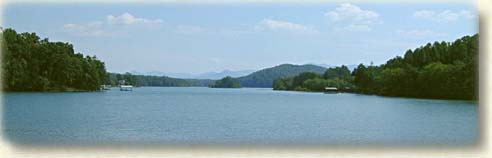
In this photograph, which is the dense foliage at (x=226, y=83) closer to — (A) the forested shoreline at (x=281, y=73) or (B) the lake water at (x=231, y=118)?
(A) the forested shoreline at (x=281, y=73)

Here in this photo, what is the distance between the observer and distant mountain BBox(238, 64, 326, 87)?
8.51 meters

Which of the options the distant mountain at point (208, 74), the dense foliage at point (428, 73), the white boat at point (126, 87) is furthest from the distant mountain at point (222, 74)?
the dense foliage at point (428, 73)

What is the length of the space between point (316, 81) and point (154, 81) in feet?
6.96

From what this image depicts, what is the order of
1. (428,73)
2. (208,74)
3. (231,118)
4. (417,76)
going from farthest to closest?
1. (428,73)
2. (417,76)
3. (231,118)
4. (208,74)

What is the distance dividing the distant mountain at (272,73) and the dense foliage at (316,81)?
0.08 metres

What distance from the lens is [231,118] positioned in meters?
9.73

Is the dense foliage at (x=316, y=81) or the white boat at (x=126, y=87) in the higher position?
the dense foliage at (x=316, y=81)

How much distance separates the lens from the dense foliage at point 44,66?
26.1 ft

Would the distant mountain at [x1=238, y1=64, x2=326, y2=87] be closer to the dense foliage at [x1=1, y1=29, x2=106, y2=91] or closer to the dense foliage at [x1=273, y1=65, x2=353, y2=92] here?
the dense foliage at [x1=273, y1=65, x2=353, y2=92]

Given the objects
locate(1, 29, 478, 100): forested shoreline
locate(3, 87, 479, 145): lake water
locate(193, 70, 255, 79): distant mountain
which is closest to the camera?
locate(3, 87, 479, 145): lake water

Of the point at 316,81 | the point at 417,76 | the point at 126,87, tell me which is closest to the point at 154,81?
the point at 126,87

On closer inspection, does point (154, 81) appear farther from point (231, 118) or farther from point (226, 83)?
point (231, 118)

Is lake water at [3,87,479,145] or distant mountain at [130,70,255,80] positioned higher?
distant mountain at [130,70,255,80]

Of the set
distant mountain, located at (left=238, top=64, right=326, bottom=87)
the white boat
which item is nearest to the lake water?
the white boat
